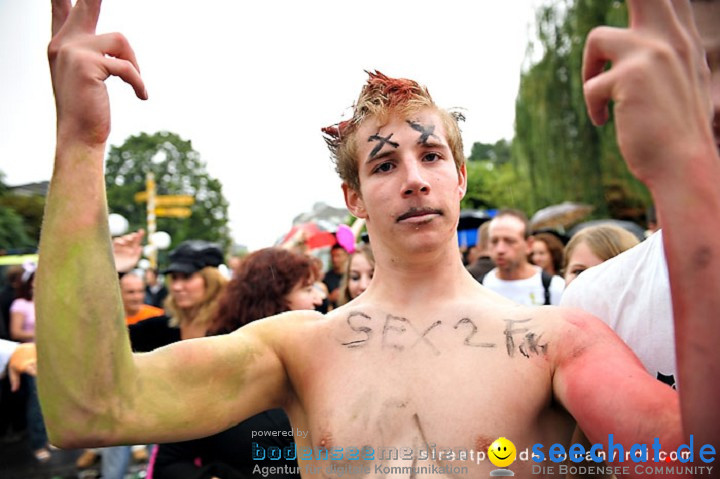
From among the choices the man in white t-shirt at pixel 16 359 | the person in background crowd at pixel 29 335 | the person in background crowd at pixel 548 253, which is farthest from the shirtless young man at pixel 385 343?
the person in background crowd at pixel 29 335

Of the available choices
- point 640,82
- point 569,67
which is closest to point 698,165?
point 640,82

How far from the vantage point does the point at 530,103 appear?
16125 millimetres

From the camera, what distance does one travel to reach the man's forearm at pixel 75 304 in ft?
4.77

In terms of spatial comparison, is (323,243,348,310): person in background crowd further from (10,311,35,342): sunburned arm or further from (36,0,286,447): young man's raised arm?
(36,0,286,447): young man's raised arm

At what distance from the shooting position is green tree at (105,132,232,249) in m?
20.8

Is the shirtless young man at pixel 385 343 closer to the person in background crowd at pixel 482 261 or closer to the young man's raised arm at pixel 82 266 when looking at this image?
the young man's raised arm at pixel 82 266

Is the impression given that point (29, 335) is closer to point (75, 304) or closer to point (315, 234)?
point (315, 234)

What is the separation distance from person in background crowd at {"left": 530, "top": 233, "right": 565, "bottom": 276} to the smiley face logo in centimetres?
469

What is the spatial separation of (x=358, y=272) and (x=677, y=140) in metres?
3.78

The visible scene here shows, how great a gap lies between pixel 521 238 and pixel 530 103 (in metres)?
12.1

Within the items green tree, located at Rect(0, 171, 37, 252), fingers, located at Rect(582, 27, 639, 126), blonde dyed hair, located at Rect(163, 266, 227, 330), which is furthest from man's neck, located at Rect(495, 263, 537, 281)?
green tree, located at Rect(0, 171, 37, 252)

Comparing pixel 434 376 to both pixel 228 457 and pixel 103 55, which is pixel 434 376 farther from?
pixel 228 457

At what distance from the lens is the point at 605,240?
138 inches

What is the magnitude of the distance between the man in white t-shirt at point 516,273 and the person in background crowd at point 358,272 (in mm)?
1112
